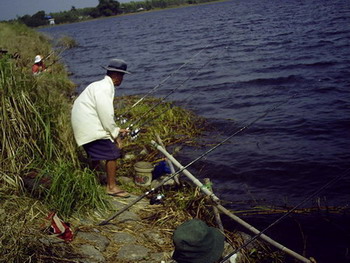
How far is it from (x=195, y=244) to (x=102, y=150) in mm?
1979

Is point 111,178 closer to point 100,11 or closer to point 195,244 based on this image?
point 195,244

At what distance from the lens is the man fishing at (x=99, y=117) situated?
4.35 meters

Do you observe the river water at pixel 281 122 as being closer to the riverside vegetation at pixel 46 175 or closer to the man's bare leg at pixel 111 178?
the riverside vegetation at pixel 46 175

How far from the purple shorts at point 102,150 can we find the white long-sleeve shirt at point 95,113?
0.11m

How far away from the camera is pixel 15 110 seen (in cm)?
421

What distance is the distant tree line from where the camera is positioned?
112312 millimetres

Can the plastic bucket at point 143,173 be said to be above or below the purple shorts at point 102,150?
below

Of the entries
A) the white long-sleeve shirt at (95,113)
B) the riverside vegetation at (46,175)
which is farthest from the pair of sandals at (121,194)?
the white long-sleeve shirt at (95,113)

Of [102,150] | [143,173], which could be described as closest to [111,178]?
[102,150]

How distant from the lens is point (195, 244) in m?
3.28

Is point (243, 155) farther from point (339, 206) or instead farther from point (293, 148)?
point (339, 206)

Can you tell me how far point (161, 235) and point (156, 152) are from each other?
9.31ft

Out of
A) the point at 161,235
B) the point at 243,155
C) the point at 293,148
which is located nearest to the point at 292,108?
the point at 293,148

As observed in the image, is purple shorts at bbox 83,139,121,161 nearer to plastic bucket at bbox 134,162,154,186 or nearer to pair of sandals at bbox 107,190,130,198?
pair of sandals at bbox 107,190,130,198
